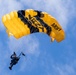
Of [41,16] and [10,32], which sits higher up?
[41,16]

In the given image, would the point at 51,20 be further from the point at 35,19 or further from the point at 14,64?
the point at 14,64

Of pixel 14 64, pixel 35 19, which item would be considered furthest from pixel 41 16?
pixel 14 64

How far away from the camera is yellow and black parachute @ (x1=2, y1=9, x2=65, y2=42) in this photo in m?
73.6

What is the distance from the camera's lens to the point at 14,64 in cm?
7500

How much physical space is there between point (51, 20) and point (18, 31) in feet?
16.9

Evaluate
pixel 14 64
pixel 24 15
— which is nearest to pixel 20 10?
pixel 24 15

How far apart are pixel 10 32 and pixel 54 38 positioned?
17.6ft

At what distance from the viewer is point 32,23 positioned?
75.1 meters

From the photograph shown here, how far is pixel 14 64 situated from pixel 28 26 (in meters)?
4.46

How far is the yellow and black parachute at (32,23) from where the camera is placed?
7356 cm

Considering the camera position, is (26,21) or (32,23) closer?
(32,23)

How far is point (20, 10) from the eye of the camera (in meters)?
76.6

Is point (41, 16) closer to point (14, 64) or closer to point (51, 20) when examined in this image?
point (51, 20)

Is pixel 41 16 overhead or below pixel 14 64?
overhead
